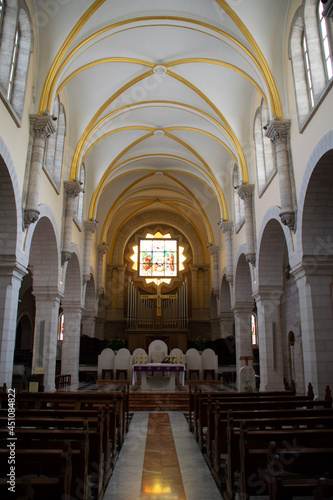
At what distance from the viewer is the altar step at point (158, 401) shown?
14203 mm

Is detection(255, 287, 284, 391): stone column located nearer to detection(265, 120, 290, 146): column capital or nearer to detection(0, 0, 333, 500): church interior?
detection(0, 0, 333, 500): church interior

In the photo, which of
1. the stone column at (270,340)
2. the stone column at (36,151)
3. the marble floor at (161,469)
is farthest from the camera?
the stone column at (270,340)

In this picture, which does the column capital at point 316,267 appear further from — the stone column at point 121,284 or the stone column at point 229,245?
the stone column at point 121,284

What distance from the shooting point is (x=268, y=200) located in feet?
47.0

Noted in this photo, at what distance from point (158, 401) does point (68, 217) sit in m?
7.33

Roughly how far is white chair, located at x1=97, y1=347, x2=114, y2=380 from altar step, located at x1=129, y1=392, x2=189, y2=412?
226 inches

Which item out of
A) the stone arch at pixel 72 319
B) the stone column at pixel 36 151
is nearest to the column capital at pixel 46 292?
the stone arch at pixel 72 319

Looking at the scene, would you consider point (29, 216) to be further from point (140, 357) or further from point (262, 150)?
point (140, 357)

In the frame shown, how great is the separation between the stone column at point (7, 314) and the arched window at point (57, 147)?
194 inches

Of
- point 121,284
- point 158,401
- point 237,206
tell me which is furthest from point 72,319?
point 121,284

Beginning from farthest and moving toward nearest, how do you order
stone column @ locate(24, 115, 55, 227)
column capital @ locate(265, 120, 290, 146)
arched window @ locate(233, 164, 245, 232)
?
arched window @ locate(233, 164, 245, 232) < column capital @ locate(265, 120, 290, 146) < stone column @ locate(24, 115, 55, 227)

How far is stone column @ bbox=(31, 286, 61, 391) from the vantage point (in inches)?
580

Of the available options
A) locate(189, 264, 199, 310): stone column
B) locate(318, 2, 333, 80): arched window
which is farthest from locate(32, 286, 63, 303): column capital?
locate(189, 264, 199, 310): stone column

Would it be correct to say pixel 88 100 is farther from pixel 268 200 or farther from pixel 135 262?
pixel 135 262
